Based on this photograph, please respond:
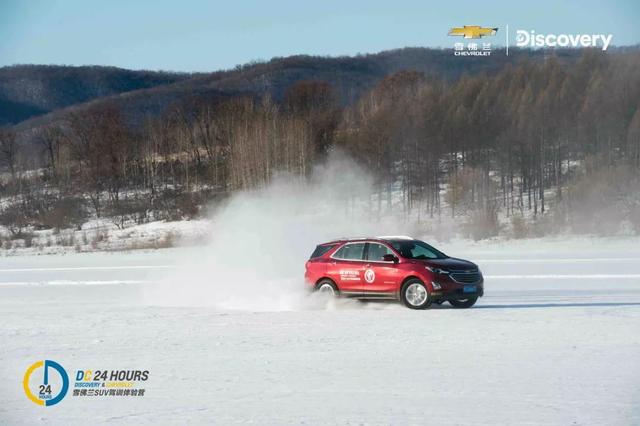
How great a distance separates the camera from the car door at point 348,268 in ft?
61.8

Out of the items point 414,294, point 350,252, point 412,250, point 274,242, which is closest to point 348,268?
point 350,252

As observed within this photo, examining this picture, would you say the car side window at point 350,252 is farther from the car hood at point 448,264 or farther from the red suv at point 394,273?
the car hood at point 448,264

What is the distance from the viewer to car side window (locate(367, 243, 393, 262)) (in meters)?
18.8

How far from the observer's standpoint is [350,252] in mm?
19344

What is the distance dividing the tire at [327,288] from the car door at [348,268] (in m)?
0.13

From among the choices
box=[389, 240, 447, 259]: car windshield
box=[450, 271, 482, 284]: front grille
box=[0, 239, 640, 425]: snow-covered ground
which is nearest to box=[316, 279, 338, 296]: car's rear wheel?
box=[0, 239, 640, 425]: snow-covered ground

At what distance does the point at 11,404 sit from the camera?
33.4 feet

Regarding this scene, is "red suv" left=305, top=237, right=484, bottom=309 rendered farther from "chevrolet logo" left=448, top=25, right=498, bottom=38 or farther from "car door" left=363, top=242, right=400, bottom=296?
"chevrolet logo" left=448, top=25, right=498, bottom=38

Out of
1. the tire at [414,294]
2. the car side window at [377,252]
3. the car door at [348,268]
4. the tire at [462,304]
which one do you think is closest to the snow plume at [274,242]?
the car door at [348,268]

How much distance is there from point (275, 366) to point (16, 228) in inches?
2476

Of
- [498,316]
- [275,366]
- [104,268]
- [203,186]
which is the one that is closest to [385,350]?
[275,366]

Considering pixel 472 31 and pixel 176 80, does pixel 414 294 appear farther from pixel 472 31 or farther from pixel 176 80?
pixel 176 80

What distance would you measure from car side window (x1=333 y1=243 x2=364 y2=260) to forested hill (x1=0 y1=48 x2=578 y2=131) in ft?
277

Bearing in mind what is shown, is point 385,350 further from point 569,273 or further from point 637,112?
point 637,112
